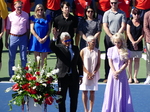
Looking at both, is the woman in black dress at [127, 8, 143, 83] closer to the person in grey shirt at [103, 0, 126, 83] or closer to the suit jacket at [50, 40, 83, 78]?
the person in grey shirt at [103, 0, 126, 83]

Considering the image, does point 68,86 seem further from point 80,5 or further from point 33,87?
point 80,5

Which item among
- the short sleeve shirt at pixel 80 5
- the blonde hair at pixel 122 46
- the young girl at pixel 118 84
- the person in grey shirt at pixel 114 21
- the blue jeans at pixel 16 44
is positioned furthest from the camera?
the short sleeve shirt at pixel 80 5

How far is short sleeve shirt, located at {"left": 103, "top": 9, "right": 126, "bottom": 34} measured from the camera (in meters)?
12.9

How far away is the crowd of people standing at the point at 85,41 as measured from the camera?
962 cm

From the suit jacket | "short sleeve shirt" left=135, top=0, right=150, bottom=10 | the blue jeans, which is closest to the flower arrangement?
the suit jacket

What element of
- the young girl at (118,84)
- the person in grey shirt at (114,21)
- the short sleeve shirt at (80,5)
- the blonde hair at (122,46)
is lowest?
the young girl at (118,84)

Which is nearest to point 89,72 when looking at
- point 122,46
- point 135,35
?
point 122,46

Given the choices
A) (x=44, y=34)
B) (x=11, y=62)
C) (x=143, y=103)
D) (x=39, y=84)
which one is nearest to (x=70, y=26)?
(x=44, y=34)

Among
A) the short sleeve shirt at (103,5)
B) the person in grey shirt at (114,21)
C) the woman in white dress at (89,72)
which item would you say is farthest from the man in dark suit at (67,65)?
the short sleeve shirt at (103,5)

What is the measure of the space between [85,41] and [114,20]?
3.26ft

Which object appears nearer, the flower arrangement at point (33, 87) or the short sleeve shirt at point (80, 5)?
the flower arrangement at point (33, 87)

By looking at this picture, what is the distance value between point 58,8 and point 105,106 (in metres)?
5.22

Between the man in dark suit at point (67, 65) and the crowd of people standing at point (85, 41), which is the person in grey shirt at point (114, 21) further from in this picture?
the man in dark suit at point (67, 65)

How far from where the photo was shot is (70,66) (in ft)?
31.4
